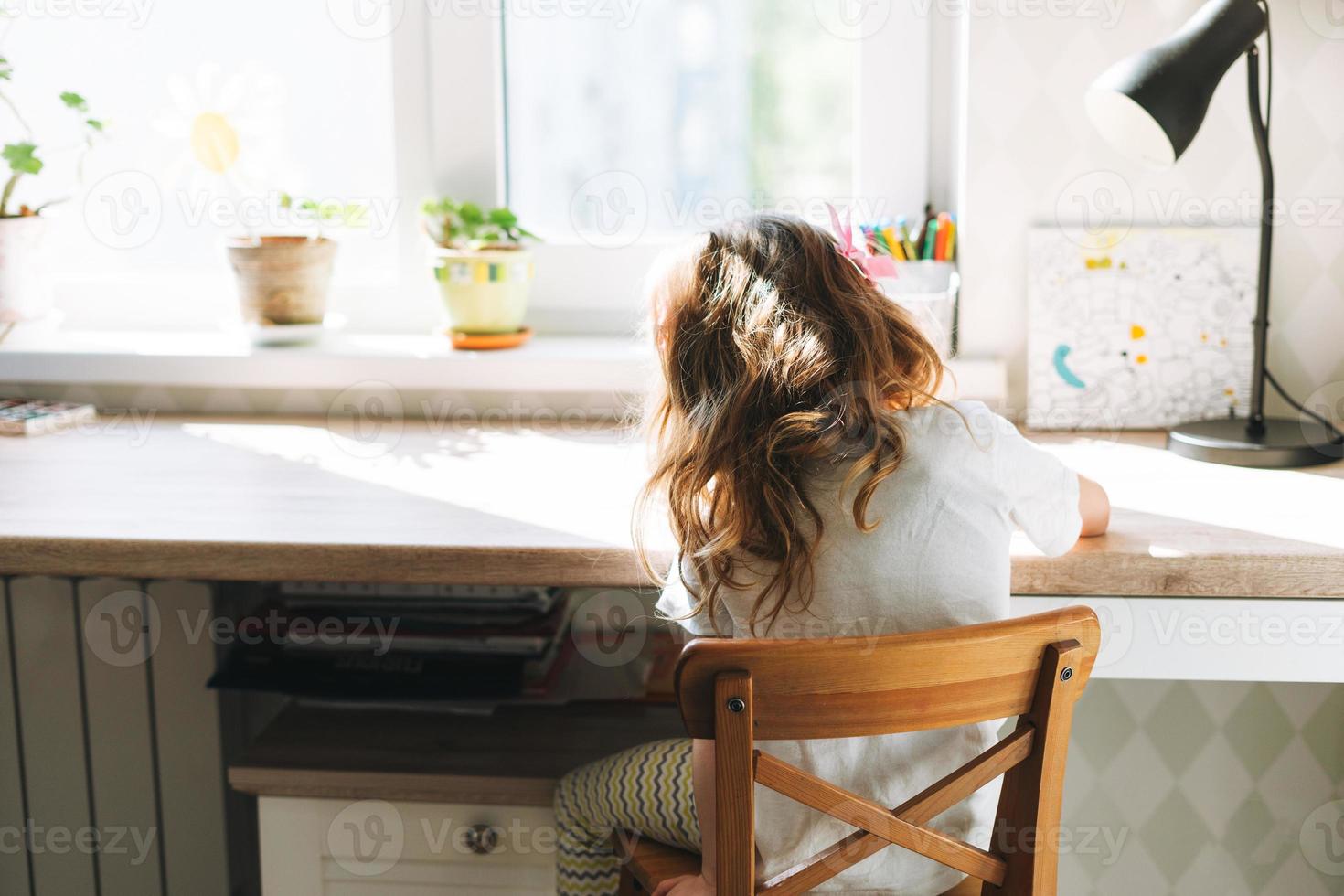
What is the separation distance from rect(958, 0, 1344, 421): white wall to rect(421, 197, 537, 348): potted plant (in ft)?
2.00

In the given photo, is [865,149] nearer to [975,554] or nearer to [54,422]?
[975,554]

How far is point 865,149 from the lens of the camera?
1738 millimetres

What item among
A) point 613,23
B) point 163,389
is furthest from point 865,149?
point 163,389

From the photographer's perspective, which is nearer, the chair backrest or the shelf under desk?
the chair backrest

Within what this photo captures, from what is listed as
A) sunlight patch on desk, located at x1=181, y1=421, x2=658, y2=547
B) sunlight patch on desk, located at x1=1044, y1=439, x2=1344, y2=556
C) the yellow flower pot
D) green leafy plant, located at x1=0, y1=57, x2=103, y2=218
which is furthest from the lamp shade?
green leafy plant, located at x1=0, y1=57, x2=103, y2=218

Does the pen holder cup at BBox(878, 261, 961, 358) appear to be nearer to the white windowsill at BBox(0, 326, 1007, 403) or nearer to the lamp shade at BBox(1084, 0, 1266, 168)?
the white windowsill at BBox(0, 326, 1007, 403)

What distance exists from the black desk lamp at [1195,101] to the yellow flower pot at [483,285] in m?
0.78

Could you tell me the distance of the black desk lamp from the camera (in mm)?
1280

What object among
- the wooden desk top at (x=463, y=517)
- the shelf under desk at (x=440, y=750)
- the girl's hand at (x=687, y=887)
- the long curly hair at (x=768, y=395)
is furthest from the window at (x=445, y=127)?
the girl's hand at (x=687, y=887)

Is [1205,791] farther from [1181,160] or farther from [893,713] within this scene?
[893,713]

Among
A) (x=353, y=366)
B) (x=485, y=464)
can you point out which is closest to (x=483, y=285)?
(x=353, y=366)

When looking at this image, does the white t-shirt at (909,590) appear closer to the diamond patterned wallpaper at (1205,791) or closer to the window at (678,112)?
the diamond patterned wallpaper at (1205,791)

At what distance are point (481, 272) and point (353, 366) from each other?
220 millimetres

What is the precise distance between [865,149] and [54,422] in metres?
1.17
